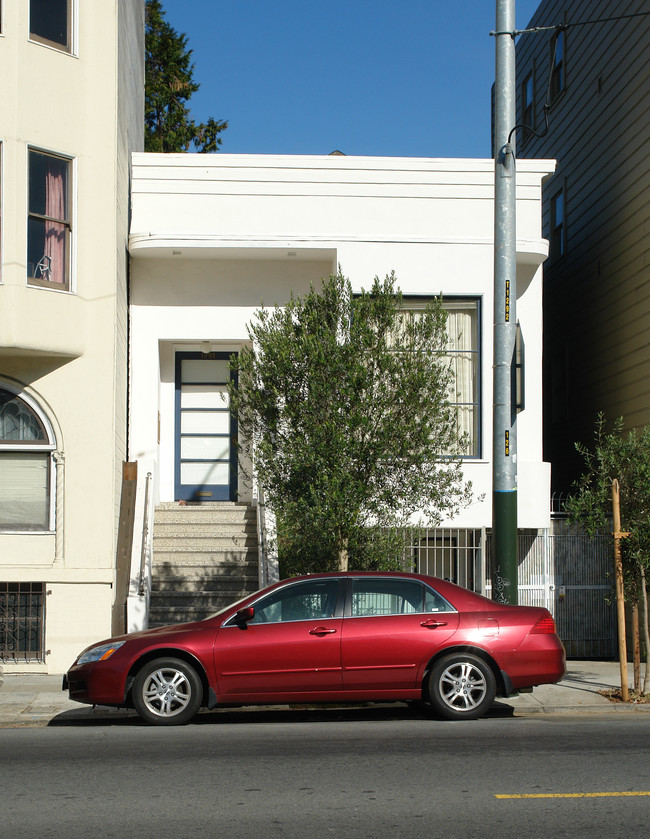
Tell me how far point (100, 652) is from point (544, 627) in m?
4.22

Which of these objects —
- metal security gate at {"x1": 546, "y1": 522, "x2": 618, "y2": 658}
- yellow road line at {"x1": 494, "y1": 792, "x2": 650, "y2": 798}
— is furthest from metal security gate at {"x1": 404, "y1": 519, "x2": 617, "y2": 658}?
yellow road line at {"x1": 494, "y1": 792, "x2": 650, "y2": 798}

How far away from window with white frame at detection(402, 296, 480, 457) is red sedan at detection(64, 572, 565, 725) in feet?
18.2

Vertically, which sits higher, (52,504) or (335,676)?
(52,504)

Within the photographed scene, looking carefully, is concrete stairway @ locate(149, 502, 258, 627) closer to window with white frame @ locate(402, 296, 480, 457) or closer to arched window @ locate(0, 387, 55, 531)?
arched window @ locate(0, 387, 55, 531)

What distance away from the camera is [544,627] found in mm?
9414

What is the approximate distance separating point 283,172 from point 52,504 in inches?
241

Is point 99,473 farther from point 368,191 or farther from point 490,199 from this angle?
point 490,199

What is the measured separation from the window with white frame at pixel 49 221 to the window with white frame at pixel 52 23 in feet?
5.20

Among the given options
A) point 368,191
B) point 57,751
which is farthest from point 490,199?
point 57,751

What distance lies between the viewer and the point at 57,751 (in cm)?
788

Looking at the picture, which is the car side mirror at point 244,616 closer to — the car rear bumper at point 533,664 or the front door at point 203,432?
the car rear bumper at point 533,664

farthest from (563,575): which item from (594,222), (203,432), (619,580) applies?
(594,222)

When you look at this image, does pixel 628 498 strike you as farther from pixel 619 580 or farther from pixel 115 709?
pixel 115 709

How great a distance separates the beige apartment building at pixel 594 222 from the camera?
15.6m
